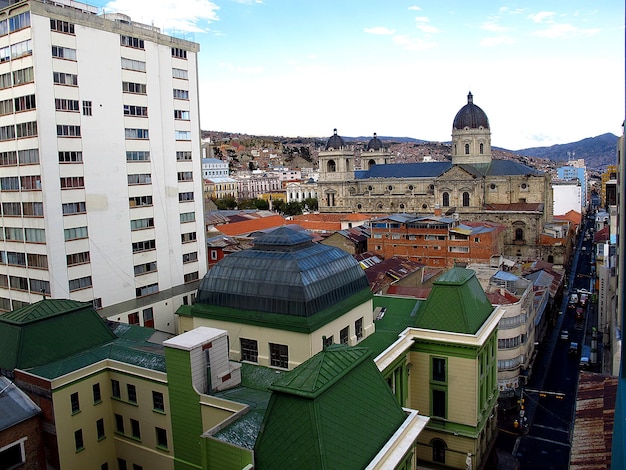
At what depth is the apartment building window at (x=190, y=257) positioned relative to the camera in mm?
50719

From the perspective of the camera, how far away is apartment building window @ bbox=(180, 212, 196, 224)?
164 feet

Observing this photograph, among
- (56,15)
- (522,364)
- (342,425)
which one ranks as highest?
(56,15)

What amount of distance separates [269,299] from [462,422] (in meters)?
15.2

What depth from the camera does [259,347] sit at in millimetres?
30734

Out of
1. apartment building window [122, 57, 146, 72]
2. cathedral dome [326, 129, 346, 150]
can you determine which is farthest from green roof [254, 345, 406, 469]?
cathedral dome [326, 129, 346, 150]

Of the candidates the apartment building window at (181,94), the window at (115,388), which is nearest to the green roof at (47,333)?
the window at (115,388)

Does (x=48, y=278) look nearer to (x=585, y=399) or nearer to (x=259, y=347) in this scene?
(x=259, y=347)

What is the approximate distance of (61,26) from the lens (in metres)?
39.5

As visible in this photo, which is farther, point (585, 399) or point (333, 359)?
point (585, 399)

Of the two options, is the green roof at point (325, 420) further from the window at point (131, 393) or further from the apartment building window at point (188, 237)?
the apartment building window at point (188, 237)

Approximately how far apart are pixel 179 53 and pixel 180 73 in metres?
1.77

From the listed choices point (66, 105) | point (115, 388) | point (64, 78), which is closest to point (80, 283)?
point (66, 105)

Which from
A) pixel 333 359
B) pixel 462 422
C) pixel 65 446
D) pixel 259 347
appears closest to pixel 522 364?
pixel 462 422

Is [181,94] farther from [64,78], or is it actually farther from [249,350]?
[249,350]
